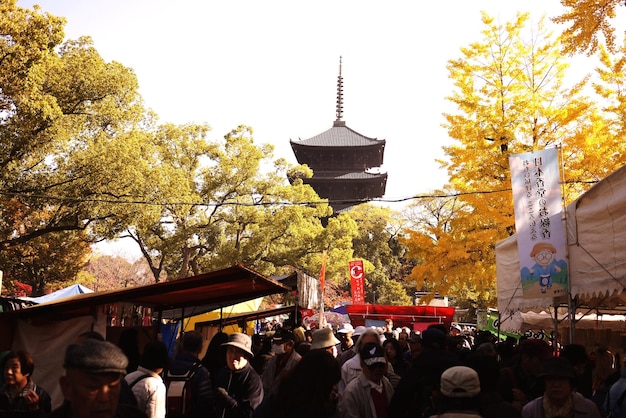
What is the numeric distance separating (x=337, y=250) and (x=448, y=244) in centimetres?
1720

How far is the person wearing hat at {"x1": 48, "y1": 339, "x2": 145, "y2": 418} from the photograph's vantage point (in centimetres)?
221

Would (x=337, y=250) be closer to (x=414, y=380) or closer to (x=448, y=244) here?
(x=448, y=244)

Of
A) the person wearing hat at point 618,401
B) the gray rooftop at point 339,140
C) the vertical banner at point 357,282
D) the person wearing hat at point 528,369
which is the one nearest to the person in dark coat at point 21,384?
the person wearing hat at point 528,369

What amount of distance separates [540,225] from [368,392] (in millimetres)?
5678

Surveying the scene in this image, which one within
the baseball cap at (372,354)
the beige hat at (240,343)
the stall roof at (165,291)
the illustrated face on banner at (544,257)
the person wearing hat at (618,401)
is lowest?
the person wearing hat at (618,401)

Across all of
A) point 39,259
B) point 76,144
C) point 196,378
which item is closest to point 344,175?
point 39,259

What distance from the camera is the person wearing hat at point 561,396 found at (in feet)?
13.1

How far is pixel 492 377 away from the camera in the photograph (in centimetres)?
411

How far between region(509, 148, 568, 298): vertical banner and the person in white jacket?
6.01 m

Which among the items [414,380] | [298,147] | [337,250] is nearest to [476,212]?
[414,380]

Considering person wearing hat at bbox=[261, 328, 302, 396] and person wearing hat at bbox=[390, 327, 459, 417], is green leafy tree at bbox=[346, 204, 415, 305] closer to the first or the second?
person wearing hat at bbox=[261, 328, 302, 396]

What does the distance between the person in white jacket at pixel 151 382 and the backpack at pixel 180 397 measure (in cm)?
44

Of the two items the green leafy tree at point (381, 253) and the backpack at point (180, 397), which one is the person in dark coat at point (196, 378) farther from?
the green leafy tree at point (381, 253)

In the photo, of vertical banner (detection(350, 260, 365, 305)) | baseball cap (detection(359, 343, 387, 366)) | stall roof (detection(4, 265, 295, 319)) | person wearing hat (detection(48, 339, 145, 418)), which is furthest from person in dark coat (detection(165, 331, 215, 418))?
vertical banner (detection(350, 260, 365, 305))
